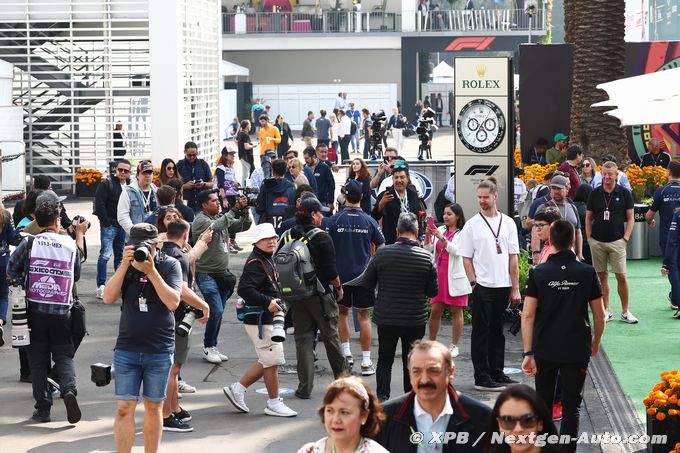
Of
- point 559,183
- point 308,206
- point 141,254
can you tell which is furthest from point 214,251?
point 559,183

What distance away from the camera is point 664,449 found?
7.48m

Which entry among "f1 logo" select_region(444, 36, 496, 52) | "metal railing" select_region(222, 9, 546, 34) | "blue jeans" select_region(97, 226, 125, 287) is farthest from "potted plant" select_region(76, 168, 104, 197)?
"f1 logo" select_region(444, 36, 496, 52)

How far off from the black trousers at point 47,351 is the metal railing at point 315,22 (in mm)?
53381

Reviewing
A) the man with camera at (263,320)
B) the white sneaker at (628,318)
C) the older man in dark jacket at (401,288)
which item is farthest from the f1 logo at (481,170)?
the man with camera at (263,320)

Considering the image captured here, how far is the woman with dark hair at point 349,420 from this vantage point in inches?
200

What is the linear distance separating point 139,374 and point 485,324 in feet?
12.0

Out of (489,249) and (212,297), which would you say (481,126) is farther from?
(212,297)

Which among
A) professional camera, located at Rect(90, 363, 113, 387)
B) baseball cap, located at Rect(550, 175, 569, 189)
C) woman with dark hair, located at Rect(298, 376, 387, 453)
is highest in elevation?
baseball cap, located at Rect(550, 175, 569, 189)

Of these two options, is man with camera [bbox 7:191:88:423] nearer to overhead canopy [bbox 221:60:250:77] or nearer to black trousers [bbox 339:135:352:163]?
black trousers [bbox 339:135:352:163]

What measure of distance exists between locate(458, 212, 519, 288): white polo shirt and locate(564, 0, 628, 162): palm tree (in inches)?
441

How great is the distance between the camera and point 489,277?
10312mm

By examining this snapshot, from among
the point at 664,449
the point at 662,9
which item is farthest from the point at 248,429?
the point at 662,9

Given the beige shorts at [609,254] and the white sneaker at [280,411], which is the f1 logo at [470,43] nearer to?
the beige shorts at [609,254]

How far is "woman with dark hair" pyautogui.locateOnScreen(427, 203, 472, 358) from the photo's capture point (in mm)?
11344
